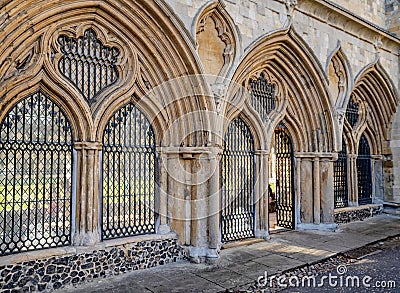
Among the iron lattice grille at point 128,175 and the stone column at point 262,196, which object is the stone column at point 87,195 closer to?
the iron lattice grille at point 128,175

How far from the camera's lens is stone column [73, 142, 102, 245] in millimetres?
4203

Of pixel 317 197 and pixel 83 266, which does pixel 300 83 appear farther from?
pixel 83 266

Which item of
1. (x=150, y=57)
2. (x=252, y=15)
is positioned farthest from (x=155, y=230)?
(x=252, y=15)

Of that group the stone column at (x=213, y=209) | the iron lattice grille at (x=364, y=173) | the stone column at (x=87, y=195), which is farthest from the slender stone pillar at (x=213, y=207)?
the iron lattice grille at (x=364, y=173)

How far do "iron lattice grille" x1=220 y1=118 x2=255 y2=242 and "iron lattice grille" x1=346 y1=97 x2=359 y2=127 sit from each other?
3.43 m

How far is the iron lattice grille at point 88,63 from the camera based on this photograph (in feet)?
14.0

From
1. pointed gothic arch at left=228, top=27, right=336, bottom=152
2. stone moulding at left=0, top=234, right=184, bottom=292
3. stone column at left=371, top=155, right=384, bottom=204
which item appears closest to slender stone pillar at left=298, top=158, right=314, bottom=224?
pointed gothic arch at left=228, top=27, right=336, bottom=152

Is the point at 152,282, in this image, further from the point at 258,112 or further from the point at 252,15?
the point at 252,15

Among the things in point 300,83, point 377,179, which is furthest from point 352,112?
point 300,83

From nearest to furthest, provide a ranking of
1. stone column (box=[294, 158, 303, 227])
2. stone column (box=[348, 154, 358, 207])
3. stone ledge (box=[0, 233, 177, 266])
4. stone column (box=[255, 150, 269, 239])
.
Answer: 1. stone ledge (box=[0, 233, 177, 266])
2. stone column (box=[255, 150, 269, 239])
3. stone column (box=[294, 158, 303, 227])
4. stone column (box=[348, 154, 358, 207])

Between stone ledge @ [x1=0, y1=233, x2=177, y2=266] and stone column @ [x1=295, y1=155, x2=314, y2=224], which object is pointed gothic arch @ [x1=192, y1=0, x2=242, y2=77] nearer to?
stone ledge @ [x1=0, y1=233, x2=177, y2=266]

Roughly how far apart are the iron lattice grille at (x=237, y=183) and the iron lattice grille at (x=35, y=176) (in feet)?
8.56

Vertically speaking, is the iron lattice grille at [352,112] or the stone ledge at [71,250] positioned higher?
the iron lattice grille at [352,112]

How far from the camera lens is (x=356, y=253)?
17.9ft
